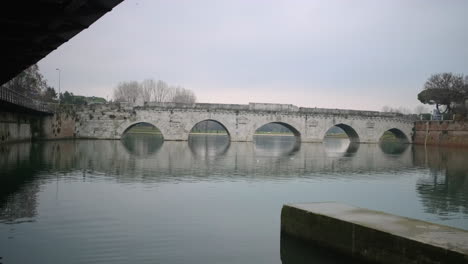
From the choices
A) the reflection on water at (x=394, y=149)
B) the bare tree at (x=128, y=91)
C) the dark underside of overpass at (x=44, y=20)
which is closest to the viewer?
the dark underside of overpass at (x=44, y=20)

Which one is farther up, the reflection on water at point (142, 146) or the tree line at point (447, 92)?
the tree line at point (447, 92)

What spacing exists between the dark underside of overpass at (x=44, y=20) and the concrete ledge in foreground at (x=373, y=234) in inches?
190

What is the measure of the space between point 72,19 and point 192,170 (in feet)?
40.3

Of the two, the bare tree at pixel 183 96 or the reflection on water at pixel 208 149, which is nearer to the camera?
the reflection on water at pixel 208 149

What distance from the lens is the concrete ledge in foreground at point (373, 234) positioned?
5.43 meters

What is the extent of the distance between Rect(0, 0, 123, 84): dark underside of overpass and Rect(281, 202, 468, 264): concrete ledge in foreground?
482 cm

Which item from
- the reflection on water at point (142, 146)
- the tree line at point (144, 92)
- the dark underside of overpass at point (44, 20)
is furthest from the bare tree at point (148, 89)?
the dark underside of overpass at point (44, 20)

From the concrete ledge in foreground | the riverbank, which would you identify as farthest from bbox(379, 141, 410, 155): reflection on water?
the concrete ledge in foreground

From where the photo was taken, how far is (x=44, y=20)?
7.01m

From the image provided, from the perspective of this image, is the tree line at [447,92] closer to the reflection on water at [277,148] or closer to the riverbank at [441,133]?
the riverbank at [441,133]

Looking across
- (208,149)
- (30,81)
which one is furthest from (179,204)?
(30,81)

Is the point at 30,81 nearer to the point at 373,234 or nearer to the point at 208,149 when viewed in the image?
the point at 208,149

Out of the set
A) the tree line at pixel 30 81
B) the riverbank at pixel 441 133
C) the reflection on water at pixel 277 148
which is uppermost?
the tree line at pixel 30 81

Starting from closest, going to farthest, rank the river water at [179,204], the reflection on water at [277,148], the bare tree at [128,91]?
the river water at [179,204]
the reflection on water at [277,148]
the bare tree at [128,91]
